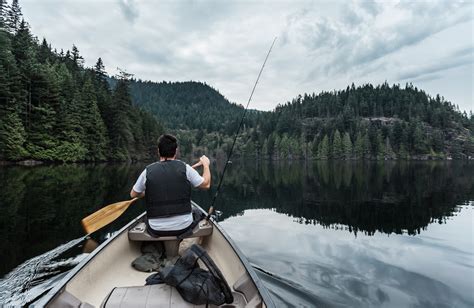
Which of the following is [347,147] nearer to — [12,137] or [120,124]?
[120,124]

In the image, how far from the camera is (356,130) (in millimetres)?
129125

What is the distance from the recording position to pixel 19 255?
713 cm

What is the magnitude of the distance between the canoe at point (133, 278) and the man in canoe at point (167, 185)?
2.91ft

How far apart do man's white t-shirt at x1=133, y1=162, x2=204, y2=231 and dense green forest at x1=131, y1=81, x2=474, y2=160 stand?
112504 mm

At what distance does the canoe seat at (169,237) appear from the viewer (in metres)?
5.46

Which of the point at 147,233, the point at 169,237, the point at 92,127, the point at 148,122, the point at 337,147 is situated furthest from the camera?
the point at 337,147

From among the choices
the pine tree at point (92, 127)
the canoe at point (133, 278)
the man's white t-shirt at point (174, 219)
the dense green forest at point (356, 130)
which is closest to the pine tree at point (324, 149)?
the dense green forest at point (356, 130)

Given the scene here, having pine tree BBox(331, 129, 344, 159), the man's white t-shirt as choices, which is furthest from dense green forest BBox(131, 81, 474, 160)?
the man's white t-shirt

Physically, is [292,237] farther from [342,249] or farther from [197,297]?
[197,297]

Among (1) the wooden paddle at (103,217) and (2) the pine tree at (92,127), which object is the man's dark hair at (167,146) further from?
(2) the pine tree at (92,127)

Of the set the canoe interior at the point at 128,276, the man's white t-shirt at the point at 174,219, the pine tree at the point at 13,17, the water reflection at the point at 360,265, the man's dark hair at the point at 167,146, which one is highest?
the pine tree at the point at 13,17

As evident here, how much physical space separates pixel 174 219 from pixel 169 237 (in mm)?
537

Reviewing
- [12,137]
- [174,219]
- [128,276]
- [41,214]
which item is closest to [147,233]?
[128,276]

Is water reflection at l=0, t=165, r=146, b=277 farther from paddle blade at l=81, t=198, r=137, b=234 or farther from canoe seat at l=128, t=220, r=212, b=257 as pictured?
canoe seat at l=128, t=220, r=212, b=257
